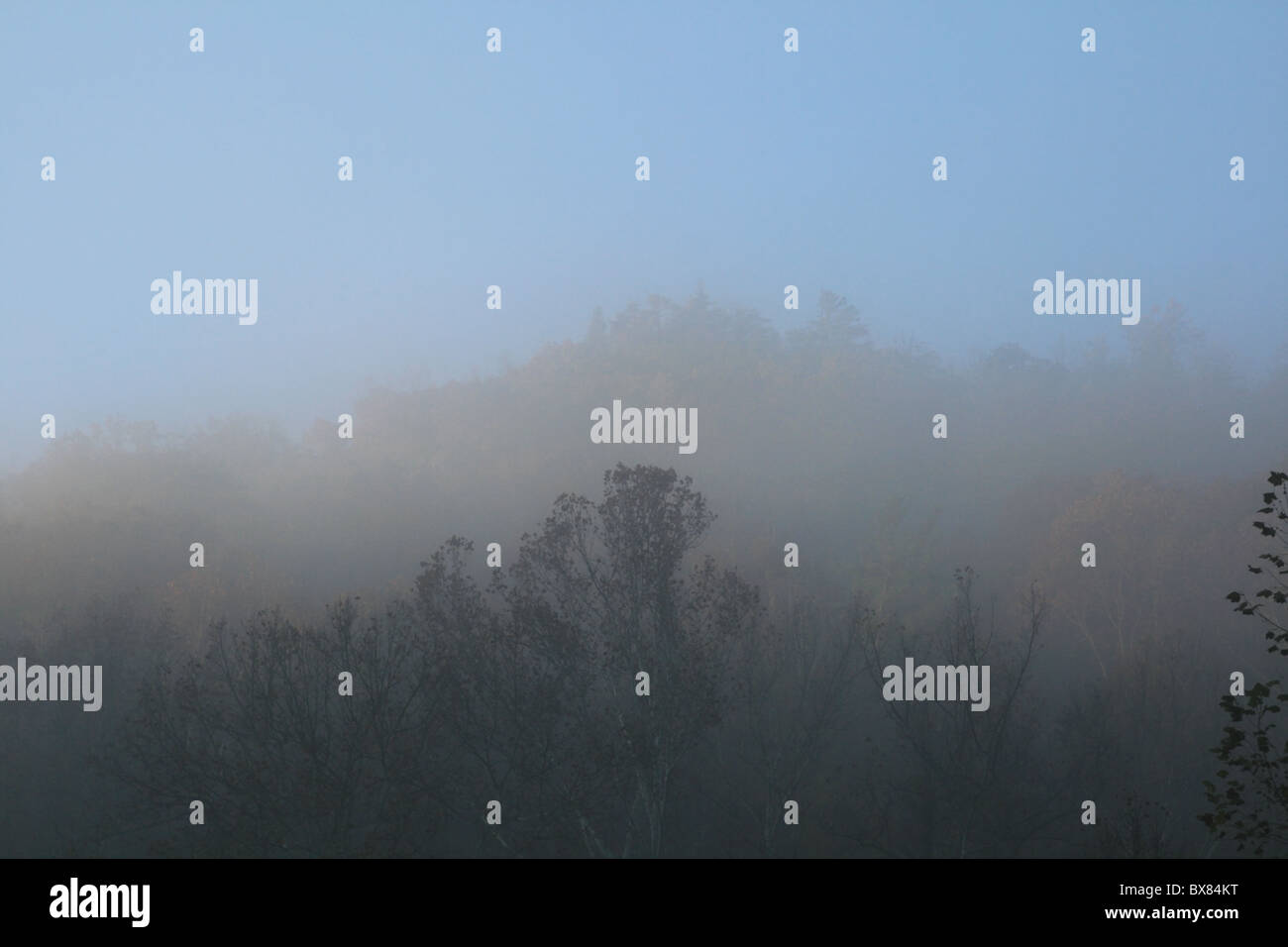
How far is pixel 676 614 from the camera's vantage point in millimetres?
36594

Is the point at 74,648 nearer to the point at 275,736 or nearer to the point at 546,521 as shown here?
the point at 275,736

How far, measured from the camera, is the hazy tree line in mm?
34688

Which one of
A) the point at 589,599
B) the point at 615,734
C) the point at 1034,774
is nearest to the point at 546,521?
the point at 589,599

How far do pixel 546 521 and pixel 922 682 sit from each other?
15.7 m

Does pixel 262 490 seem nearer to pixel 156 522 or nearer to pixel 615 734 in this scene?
pixel 156 522

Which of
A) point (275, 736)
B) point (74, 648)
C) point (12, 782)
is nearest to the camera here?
point (275, 736)

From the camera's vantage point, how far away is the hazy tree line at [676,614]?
114 feet

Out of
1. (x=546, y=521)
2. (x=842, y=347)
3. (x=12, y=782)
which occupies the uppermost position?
(x=842, y=347)

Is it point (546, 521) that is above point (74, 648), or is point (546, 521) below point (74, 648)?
above

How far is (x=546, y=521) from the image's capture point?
3922 centimetres
